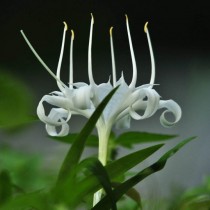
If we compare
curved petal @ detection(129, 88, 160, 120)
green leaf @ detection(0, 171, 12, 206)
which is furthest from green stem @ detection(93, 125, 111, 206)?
green leaf @ detection(0, 171, 12, 206)

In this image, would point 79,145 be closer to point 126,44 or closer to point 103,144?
point 103,144

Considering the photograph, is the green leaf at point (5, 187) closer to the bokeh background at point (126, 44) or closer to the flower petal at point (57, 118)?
the flower petal at point (57, 118)

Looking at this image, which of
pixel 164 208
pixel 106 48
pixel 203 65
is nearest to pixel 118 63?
pixel 106 48

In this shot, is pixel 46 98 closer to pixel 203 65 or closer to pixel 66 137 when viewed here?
pixel 66 137

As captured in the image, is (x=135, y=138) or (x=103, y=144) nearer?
(x=103, y=144)

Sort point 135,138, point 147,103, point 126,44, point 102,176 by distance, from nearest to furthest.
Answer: point 102,176 → point 147,103 → point 135,138 → point 126,44

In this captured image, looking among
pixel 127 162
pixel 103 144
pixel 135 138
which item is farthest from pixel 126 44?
pixel 127 162

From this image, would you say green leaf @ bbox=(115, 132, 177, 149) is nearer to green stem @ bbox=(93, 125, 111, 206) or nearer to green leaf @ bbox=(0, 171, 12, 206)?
green stem @ bbox=(93, 125, 111, 206)
